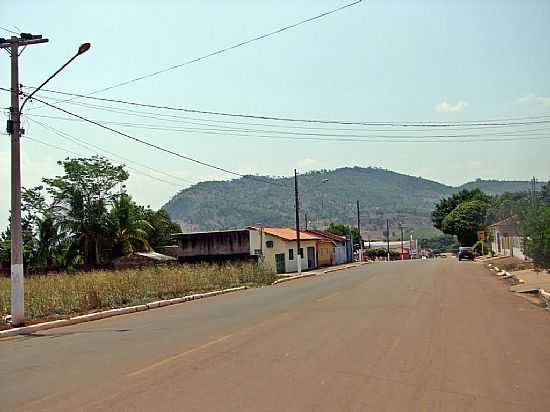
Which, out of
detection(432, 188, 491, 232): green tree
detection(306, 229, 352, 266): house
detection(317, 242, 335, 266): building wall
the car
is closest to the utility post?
detection(306, 229, 352, 266): house

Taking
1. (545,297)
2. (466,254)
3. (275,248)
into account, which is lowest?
(545,297)

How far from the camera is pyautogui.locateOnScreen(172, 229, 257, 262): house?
6100cm

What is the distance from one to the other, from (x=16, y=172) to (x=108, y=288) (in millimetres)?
7533

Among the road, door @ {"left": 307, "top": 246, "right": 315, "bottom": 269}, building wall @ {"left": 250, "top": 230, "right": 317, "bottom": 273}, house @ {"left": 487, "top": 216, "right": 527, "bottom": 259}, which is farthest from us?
door @ {"left": 307, "top": 246, "right": 315, "bottom": 269}

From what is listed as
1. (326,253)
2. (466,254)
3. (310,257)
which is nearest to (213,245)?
(310,257)

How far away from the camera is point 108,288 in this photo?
1009 inches

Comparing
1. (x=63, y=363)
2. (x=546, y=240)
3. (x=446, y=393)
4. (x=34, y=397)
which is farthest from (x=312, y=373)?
(x=546, y=240)

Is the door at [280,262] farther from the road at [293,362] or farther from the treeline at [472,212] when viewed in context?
the road at [293,362]

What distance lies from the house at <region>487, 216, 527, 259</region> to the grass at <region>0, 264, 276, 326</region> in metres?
28.6

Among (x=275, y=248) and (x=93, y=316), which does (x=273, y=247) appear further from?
(x=93, y=316)

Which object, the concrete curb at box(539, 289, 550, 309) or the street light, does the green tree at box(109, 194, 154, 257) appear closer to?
the street light

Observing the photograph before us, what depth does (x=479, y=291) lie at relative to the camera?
27.2m

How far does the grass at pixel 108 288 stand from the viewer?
72.3ft

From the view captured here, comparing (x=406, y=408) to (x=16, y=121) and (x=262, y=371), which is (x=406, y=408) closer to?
(x=262, y=371)
